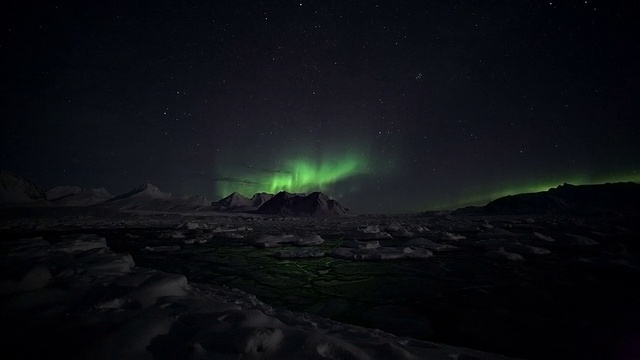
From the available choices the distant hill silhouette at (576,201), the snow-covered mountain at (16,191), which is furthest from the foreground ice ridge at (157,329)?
Result: the snow-covered mountain at (16,191)

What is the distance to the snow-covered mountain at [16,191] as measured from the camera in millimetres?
165500

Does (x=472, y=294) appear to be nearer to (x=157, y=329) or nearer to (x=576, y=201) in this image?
(x=157, y=329)

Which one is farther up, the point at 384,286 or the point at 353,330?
the point at 353,330

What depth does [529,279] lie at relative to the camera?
7.59 metres

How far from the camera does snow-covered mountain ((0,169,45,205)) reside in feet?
543

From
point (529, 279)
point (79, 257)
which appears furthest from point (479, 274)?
point (79, 257)

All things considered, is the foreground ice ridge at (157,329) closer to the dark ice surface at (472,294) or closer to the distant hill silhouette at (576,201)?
the dark ice surface at (472,294)

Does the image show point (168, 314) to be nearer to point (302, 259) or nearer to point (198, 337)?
point (198, 337)

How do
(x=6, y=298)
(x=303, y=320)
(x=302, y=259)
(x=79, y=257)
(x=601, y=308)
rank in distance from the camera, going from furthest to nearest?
(x=302, y=259) → (x=79, y=257) → (x=601, y=308) → (x=303, y=320) → (x=6, y=298)

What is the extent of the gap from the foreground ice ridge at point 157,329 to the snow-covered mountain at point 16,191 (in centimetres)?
23197

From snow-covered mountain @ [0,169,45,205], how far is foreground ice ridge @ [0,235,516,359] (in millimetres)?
231967

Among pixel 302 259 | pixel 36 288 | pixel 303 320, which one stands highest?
pixel 36 288

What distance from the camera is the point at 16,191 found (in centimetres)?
17800

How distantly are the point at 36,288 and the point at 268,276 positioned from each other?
529 centimetres
